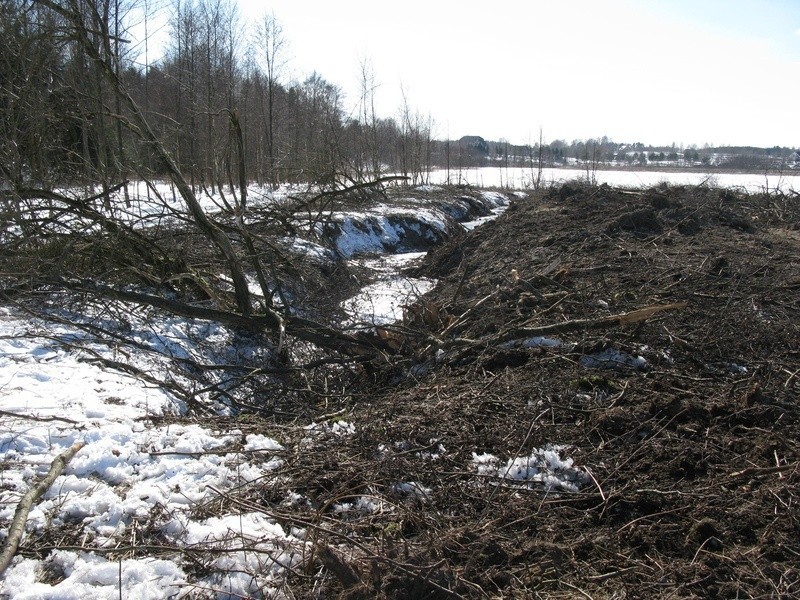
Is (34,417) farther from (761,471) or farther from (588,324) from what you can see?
(588,324)

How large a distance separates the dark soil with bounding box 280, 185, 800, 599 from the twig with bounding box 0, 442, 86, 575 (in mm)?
1163

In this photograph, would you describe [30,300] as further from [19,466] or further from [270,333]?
[19,466]

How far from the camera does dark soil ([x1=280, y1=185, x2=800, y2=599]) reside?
2539 mm

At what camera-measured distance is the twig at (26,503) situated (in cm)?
235

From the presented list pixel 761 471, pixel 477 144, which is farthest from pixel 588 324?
pixel 477 144

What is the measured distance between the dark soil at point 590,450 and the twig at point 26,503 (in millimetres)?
1163

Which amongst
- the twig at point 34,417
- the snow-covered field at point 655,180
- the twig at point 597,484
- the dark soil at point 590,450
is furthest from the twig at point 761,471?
the snow-covered field at point 655,180

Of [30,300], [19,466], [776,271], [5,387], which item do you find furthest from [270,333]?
[776,271]

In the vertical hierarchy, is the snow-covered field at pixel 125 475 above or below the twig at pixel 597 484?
above

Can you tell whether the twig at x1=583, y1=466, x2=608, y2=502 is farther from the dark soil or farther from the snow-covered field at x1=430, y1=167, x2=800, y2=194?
the snow-covered field at x1=430, y1=167, x2=800, y2=194

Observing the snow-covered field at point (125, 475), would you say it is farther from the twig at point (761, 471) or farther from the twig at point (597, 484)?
the twig at point (761, 471)

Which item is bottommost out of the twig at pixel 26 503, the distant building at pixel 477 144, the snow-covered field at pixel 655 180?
the twig at pixel 26 503

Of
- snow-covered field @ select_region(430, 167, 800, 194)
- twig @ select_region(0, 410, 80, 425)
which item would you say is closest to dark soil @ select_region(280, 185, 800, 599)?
twig @ select_region(0, 410, 80, 425)

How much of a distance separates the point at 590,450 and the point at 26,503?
332 cm
